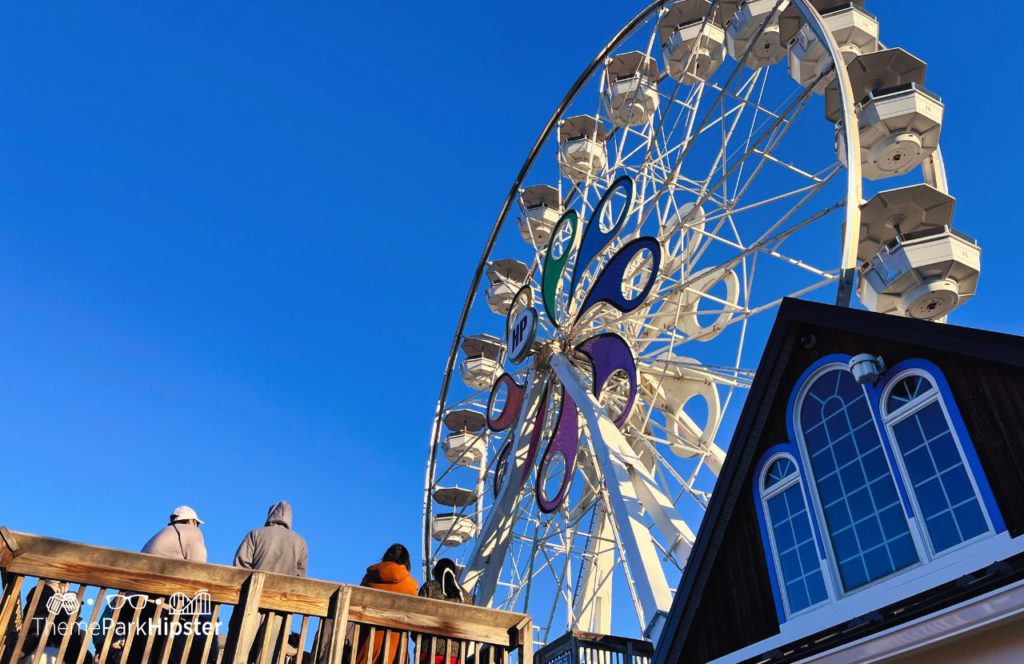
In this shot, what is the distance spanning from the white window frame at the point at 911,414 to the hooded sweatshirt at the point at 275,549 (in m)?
4.36

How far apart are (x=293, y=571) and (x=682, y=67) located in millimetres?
13445

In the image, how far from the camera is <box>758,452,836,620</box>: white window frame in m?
6.31

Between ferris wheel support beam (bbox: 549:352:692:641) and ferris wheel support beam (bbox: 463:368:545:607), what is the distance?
9.39 feet

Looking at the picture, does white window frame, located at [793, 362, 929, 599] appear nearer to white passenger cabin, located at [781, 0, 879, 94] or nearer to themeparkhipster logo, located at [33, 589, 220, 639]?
themeparkhipster logo, located at [33, 589, 220, 639]

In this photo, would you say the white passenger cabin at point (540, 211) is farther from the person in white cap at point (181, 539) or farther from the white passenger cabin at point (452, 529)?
the person in white cap at point (181, 539)

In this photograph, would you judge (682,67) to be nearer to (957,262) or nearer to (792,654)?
(957,262)

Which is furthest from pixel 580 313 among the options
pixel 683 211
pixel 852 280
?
pixel 852 280

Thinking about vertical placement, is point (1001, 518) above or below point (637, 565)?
below

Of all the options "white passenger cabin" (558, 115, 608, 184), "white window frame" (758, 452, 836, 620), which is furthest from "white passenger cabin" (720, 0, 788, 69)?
"white window frame" (758, 452, 836, 620)

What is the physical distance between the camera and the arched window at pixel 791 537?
21.2ft

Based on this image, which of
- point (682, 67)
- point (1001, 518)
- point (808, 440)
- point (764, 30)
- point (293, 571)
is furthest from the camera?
point (682, 67)

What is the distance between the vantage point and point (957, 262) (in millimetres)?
9156

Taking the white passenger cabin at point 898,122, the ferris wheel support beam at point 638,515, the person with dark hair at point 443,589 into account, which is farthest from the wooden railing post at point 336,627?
the white passenger cabin at point 898,122

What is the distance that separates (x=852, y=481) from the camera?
6418mm
